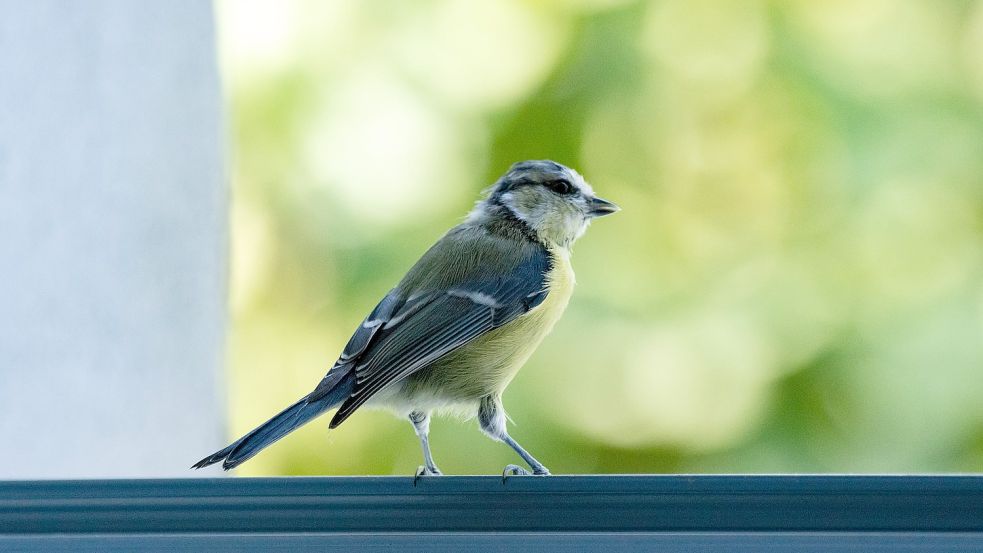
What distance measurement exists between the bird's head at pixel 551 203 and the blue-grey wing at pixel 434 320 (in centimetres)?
19

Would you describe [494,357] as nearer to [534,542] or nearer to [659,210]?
[534,542]

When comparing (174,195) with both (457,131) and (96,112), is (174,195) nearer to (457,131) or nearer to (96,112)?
(96,112)

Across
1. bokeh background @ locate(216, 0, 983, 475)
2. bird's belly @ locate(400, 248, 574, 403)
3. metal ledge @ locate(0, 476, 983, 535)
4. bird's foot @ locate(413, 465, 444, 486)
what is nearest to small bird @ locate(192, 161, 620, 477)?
bird's belly @ locate(400, 248, 574, 403)

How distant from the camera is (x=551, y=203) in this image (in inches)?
86.7

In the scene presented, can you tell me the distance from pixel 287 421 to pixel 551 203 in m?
0.87

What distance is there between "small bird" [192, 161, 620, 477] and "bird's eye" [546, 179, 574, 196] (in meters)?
0.10

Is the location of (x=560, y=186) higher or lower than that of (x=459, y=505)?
higher

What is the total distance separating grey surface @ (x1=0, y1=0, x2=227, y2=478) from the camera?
6.73 feet

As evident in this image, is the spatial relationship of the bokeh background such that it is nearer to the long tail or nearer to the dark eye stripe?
the dark eye stripe

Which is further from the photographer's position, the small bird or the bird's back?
the bird's back

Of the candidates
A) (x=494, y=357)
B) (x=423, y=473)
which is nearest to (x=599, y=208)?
(x=494, y=357)

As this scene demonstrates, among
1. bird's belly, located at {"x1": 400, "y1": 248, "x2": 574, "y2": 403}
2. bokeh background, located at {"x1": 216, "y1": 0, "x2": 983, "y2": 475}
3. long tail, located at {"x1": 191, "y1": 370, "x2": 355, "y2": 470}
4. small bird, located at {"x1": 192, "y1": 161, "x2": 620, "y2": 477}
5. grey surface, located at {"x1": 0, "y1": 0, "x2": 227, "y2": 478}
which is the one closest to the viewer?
long tail, located at {"x1": 191, "y1": 370, "x2": 355, "y2": 470}

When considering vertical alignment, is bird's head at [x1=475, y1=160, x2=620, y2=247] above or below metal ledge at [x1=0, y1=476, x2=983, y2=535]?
above

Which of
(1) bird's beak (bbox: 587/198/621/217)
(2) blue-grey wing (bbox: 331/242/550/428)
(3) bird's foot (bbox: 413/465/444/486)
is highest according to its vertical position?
(1) bird's beak (bbox: 587/198/621/217)
